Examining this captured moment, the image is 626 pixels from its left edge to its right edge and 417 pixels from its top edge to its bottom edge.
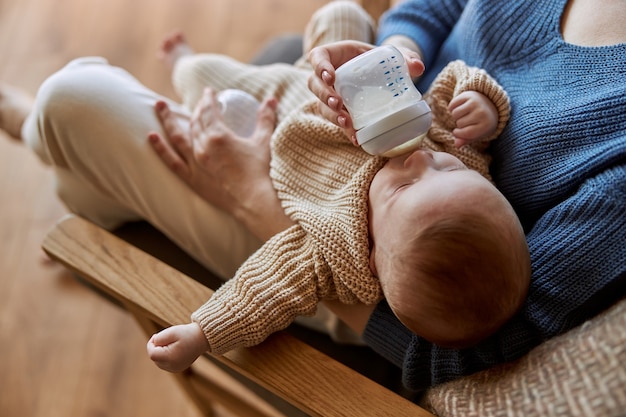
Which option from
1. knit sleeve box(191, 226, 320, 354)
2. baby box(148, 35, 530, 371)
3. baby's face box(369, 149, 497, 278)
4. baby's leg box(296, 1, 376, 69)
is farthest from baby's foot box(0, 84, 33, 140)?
baby's face box(369, 149, 497, 278)

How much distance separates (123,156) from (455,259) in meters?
0.54

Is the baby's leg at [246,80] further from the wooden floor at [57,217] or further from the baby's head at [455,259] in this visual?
the wooden floor at [57,217]

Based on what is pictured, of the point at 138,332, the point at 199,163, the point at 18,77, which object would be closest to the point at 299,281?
the point at 199,163

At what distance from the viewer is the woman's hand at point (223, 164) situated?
86 centimetres

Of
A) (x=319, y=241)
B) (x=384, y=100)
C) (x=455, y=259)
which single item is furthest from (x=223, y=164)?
(x=455, y=259)

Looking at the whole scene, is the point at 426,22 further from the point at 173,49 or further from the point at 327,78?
the point at 173,49

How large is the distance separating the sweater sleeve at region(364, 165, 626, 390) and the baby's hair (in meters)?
0.04

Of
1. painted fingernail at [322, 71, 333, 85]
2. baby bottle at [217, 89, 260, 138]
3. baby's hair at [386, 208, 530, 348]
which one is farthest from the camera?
baby bottle at [217, 89, 260, 138]

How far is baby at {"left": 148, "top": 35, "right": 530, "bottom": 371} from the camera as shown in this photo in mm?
598

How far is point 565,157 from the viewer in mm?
703

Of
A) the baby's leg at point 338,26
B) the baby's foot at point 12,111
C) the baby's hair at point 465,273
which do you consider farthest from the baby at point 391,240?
the baby's foot at point 12,111

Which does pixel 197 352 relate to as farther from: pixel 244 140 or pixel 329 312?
pixel 244 140

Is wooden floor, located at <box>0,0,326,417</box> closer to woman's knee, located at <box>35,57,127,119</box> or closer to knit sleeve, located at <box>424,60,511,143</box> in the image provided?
woman's knee, located at <box>35,57,127,119</box>

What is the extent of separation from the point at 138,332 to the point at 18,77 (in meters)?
0.93
